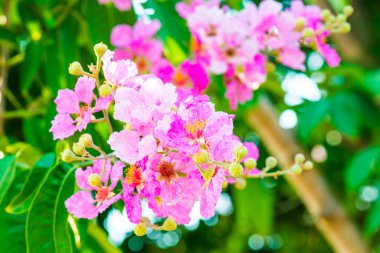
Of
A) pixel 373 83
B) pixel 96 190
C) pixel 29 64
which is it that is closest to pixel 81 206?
pixel 96 190

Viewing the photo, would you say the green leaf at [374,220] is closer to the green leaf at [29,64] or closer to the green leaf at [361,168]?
the green leaf at [361,168]

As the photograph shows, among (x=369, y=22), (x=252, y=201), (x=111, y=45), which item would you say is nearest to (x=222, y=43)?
(x=111, y=45)

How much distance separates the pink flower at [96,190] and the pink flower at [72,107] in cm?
5

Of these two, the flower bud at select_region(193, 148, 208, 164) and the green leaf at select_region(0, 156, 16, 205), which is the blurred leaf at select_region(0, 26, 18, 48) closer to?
the green leaf at select_region(0, 156, 16, 205)

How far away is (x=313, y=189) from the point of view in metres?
1.85

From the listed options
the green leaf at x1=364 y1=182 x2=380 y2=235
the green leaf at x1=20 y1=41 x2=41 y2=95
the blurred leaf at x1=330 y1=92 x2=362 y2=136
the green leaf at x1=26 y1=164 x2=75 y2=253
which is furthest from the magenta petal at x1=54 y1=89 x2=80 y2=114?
the blurred leaf at x1=330 y1=92 x2=362 y2=136

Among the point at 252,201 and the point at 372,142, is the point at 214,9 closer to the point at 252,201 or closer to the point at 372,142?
the point at 252,201

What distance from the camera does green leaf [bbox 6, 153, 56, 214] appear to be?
91cm

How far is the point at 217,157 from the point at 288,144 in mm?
1157

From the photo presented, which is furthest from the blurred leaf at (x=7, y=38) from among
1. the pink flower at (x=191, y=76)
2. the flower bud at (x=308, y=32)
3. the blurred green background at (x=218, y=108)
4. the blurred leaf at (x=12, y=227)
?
the flower bud at (x=308, y=32)

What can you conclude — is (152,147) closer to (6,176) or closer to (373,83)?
(6,176)

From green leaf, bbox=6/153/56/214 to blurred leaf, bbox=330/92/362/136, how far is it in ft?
3.35

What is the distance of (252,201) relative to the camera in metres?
2.01

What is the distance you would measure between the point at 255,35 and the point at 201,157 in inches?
21.5
